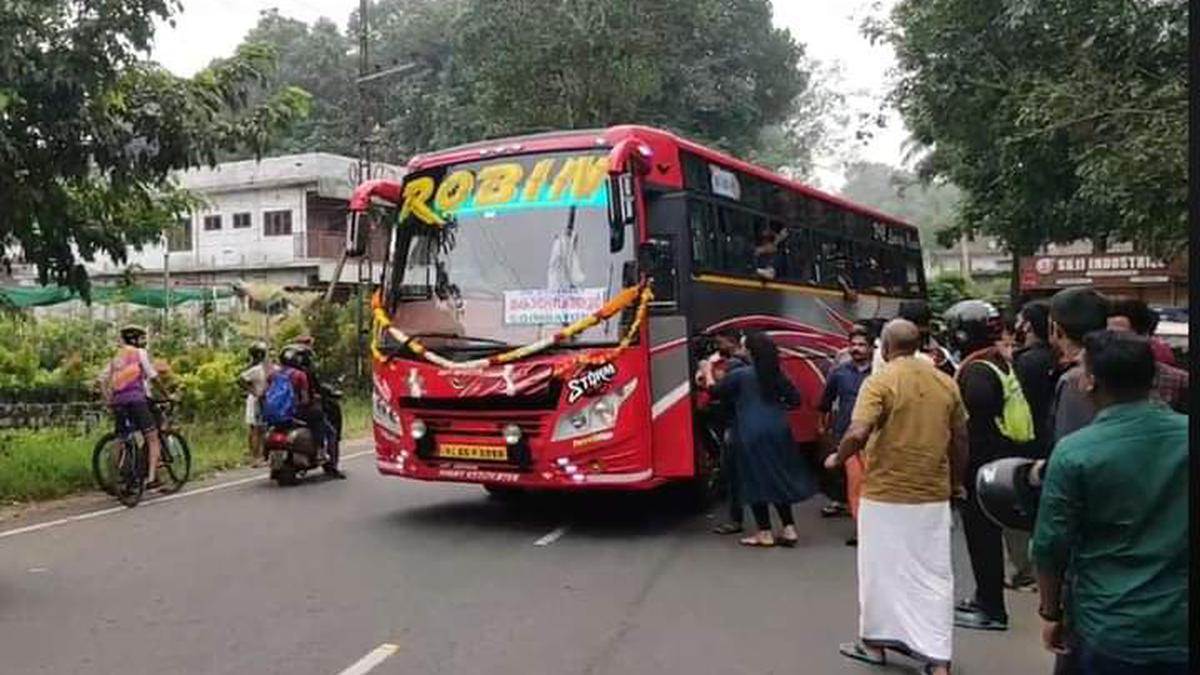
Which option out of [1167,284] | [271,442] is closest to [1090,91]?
[271,442]

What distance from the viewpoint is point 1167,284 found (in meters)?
31.9

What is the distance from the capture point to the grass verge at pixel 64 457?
1116cm

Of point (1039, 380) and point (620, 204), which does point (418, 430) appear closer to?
point (620, 204)

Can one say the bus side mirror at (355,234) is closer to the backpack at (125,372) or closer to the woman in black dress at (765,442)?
the backpack at (125,372)

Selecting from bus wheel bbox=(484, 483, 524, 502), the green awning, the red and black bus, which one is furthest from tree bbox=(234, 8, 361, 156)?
the red and black bus

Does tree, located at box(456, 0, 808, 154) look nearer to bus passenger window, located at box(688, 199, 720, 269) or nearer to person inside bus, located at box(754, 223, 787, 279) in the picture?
person inside bus, located at box(754, 223, 787, 279)

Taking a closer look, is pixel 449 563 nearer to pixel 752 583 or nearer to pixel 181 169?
pixel 752 583

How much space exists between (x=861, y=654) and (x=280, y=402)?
7.52 metres

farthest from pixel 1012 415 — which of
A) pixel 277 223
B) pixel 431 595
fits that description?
pixel 277 223

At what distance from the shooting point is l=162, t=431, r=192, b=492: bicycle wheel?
11531 mm

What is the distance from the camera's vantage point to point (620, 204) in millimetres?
8406

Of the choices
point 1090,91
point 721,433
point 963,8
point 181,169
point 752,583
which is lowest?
point 752,583

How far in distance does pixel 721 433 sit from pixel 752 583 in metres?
2.51

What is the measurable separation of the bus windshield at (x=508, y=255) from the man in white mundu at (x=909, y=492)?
3.42 m
